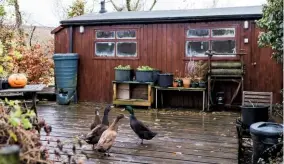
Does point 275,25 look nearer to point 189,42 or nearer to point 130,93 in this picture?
point 189,42

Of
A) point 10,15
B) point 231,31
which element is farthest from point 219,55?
point 10,15

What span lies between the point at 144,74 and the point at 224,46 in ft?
6.15

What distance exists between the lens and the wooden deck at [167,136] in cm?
377

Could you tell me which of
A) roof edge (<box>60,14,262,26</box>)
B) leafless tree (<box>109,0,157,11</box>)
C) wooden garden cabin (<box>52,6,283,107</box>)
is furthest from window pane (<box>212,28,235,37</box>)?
leafless tree (<box>109,0,157,11</box>)

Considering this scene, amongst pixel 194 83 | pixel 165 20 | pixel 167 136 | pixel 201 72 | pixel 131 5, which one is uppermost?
pixel 131 5

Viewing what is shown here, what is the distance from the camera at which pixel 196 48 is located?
768cm

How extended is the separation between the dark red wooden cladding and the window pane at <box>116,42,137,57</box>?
0.13 meters

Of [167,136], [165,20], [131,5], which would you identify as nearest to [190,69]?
[165,20]

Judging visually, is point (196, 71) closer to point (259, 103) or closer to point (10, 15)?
point (259, 103)

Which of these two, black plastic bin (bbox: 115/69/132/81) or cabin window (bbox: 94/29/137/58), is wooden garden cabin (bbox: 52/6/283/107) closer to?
cabin window (bbox: 94/29/137/58)

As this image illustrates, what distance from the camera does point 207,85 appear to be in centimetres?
733

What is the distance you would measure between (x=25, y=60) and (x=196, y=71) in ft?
15.9

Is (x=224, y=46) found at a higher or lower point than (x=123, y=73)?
higher

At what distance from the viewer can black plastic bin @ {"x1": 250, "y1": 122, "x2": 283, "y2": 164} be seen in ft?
12.1
